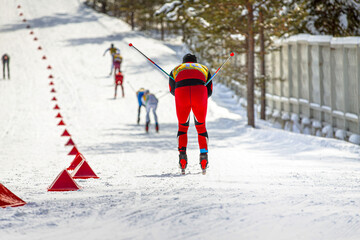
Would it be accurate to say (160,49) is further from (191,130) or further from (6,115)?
(191,130)

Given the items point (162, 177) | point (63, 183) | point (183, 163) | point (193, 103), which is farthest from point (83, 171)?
point (193, 103)

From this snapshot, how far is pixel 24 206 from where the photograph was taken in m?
6.18

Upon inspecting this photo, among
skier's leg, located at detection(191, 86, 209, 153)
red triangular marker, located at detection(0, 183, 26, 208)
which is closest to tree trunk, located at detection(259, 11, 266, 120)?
skier's leg, located at detection(191, 86, 209, 153)

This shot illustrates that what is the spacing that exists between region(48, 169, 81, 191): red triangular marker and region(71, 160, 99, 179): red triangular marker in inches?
59.6

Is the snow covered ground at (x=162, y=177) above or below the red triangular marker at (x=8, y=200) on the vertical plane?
below

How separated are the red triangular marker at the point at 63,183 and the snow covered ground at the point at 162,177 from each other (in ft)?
0.56

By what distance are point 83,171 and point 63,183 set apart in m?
1.74

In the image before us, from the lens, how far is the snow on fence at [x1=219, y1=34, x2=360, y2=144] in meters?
16.0

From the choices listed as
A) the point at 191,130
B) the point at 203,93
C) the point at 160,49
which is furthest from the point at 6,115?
the point at 160,49

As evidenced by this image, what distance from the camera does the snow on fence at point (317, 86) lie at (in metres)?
16.0

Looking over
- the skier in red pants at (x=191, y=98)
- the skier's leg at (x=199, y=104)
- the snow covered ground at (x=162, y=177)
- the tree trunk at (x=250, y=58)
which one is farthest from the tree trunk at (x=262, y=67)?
the skier's leg at (x=199, y=104)

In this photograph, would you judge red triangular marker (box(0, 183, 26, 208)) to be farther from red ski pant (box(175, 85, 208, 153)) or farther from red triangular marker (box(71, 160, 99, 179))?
red ski pant (box(175, 85, 208, 153))

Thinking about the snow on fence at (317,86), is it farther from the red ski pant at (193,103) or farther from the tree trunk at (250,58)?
the red ski pant at (193,103)

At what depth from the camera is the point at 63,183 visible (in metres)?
7.46
